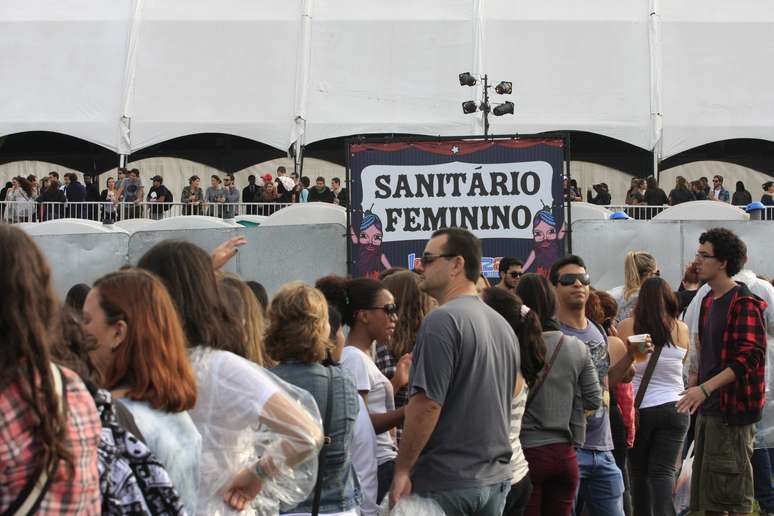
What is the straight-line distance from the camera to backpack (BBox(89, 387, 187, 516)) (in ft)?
9.71

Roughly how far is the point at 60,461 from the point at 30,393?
18cm

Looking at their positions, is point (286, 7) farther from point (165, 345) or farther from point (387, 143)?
point (165, 345)

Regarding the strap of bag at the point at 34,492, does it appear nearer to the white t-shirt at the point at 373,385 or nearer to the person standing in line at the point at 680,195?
the white t-shirt at the point at 373,385

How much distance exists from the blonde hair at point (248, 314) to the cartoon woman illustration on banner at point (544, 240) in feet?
33.9

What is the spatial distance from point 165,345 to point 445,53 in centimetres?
2791

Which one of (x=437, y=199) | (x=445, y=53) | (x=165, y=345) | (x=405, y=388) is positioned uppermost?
(x=445, y=53)

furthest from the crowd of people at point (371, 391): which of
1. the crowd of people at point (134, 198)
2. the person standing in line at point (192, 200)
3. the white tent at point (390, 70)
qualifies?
the white tent at point (390, 70)

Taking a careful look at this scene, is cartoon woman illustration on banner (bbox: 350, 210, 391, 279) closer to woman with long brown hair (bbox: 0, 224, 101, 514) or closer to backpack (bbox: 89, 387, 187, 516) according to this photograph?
backpack (bbox: 89, 387, 187, 516)

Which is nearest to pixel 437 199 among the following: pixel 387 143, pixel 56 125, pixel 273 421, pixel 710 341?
pixel 387 143

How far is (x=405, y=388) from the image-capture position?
582 cm

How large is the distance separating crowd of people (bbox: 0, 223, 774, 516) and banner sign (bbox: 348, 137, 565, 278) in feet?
22.8

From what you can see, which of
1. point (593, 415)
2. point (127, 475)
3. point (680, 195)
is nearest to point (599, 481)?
point (593, 415)

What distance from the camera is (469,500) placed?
178 inches

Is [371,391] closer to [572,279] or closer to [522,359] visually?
[522,359]
